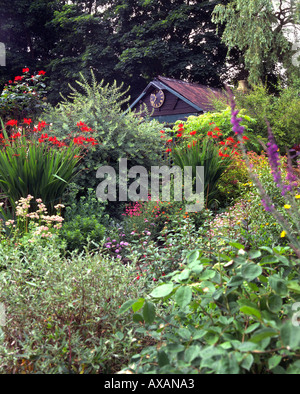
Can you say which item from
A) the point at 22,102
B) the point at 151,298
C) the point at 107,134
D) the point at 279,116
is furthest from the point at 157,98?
the point at 151,298

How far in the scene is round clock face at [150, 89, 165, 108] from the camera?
15.2 metres

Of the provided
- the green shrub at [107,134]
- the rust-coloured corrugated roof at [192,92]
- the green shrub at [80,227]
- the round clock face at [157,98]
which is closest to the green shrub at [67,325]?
the green shrub at [80,227]

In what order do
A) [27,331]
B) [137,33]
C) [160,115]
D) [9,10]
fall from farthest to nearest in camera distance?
[9,10]
[137,33]
[160,115]
[27,331]

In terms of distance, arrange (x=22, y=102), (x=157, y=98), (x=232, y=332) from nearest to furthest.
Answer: (x=232, y=332) < (x=22, y=102) < (x=157, y=98)

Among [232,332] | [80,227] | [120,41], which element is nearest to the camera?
[232,332]

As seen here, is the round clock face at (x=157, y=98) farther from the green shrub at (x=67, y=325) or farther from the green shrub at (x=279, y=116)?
the green shrub at (x=67, y=325)

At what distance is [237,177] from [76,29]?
1885 centimetres

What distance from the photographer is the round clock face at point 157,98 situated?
15216 millimetres

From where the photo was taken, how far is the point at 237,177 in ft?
20.0

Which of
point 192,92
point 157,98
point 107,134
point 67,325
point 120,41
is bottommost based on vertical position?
point 67,325

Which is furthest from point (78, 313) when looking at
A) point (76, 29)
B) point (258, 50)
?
point (76, 29)

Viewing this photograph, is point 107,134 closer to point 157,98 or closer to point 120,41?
point 157,98

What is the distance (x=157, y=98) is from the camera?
1545 cm

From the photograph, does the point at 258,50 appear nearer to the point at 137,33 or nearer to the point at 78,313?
the point at 137,33
